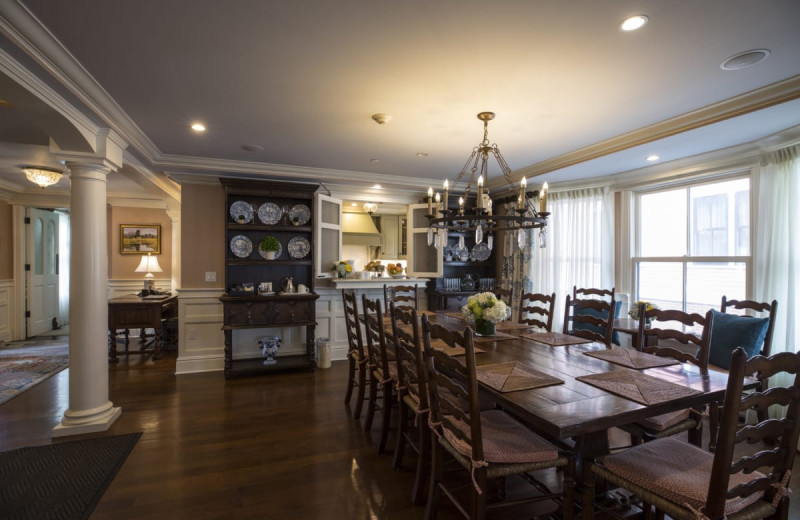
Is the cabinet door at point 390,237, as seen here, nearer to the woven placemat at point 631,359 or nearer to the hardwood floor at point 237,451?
the hardwood floor at point 237,451

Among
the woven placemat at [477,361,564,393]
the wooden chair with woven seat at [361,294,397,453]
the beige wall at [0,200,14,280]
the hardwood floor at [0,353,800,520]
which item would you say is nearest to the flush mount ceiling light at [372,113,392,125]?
the wooden chair with woven seat at [361,294,397,453]


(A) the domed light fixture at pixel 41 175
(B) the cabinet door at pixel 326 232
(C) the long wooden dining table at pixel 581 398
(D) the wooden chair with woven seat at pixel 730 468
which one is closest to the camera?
(D) the wooden chair with woven seat at pixel 730 468

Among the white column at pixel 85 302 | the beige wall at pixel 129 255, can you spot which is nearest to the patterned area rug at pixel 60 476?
the white column at pixel 85 302

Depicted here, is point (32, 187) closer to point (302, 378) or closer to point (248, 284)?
point (248, 284)

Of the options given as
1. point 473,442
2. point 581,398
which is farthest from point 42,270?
point 581,398

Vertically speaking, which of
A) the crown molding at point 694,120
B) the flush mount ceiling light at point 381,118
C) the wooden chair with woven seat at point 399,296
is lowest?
the wooden chair with woven seat at point 399,296

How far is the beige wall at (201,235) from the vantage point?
4.75 metres

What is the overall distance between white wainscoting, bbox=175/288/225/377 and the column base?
1.55 metres

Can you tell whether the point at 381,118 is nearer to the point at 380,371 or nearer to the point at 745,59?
the point at 380,371

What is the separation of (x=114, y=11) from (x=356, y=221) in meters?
5.32

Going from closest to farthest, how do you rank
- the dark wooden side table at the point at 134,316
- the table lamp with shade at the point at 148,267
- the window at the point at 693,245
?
1. the window at the point at 693,245
2. the dark wooden side table at the point at 134,316
3. the table lamp with shade at the point at 148,267

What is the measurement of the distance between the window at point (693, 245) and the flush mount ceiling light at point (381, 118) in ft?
11.0

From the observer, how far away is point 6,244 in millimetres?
6238

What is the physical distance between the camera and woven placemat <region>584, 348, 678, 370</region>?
7.22 feet
